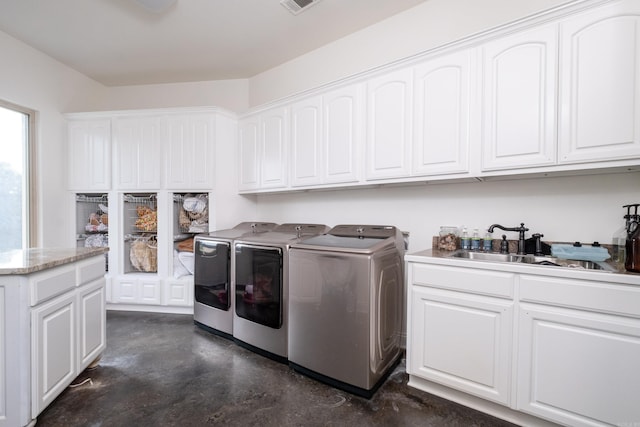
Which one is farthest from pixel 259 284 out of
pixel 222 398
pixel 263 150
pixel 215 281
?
pixel 263 150

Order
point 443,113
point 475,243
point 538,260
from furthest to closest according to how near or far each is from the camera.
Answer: point 475,243, point 443,113, point 538,260

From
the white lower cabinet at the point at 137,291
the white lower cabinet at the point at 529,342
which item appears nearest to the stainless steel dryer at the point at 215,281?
the white lower cabinet at the point at 137,291

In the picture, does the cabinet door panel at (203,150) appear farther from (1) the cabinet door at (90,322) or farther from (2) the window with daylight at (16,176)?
(2) the window with daylight at (16,176)

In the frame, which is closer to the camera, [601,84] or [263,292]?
[601,84]

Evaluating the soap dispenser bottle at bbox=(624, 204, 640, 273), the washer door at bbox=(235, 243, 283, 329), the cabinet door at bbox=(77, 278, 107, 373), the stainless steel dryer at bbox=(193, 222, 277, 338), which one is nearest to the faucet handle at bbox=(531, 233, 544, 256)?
the soap dispenser bottle at bbox=(624, 204, 640, 273)

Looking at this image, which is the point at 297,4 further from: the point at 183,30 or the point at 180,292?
the point at 180,292

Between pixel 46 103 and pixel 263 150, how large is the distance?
8.09 feet

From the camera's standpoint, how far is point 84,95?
352cm

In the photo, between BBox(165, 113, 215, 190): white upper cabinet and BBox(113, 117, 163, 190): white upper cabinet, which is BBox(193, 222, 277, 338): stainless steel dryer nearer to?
BBox(165, 113, 215, 190): white upper cabinet

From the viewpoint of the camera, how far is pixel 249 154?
10.3ft

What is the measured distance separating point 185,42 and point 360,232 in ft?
8.54

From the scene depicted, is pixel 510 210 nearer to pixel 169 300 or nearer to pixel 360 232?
pixel 360 232

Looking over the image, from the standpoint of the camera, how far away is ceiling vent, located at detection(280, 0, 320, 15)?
222 cm

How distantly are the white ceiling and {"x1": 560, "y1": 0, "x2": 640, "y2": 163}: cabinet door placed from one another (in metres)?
1.30
